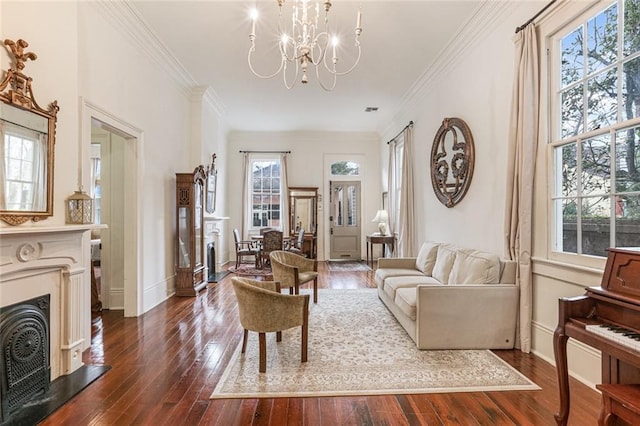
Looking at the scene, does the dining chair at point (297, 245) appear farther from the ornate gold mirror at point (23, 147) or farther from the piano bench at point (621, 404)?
the piano bench at point (621, 404)

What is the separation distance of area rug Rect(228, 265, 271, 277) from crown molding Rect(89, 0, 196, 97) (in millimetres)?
3762

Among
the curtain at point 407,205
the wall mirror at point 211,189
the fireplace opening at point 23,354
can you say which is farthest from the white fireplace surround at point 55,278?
the curtain at point 407,205

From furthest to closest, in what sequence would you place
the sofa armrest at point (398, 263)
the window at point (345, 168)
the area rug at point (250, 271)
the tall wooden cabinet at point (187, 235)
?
the window at point (345, 168), the area rug at point (250, 271), the tall wooden cabinet at point (187, 235), the sofa armrest at point (398, 263)

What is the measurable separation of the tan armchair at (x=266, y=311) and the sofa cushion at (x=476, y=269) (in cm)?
170

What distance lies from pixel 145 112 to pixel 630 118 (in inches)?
192

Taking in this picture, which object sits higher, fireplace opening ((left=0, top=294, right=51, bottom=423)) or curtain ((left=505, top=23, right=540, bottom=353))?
curtain ((left=505, top=23, right=540, bottom=353))

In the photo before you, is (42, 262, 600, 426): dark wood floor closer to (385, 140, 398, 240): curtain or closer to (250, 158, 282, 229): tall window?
(385, 140, 398, 240): curtain

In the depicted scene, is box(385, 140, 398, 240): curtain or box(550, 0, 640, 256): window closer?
box(550, 0, 640, 256): window

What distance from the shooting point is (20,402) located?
2.13 metres

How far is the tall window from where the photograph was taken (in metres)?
8.98

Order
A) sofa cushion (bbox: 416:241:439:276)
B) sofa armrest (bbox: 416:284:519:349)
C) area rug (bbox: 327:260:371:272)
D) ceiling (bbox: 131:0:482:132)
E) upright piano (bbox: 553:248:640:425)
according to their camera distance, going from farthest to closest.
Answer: area rug (bbox: 327:260:371:272)
sofa cushion (bbox: 416:241:439:276)
ceiling (bbox: 131:0:482:132)
sofa armrest (bbox: 416:284:519:349)
upright piano (bbox: 553:248:640:425)

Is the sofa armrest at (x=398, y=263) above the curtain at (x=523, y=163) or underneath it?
underneath

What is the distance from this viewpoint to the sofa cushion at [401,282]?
3754 millimetres

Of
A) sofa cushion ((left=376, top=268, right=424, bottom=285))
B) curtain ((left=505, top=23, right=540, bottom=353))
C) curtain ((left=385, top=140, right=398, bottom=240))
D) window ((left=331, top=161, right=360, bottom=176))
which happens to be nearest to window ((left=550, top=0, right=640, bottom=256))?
curtain ((left=505, top=23, right=540, bottom=353))
